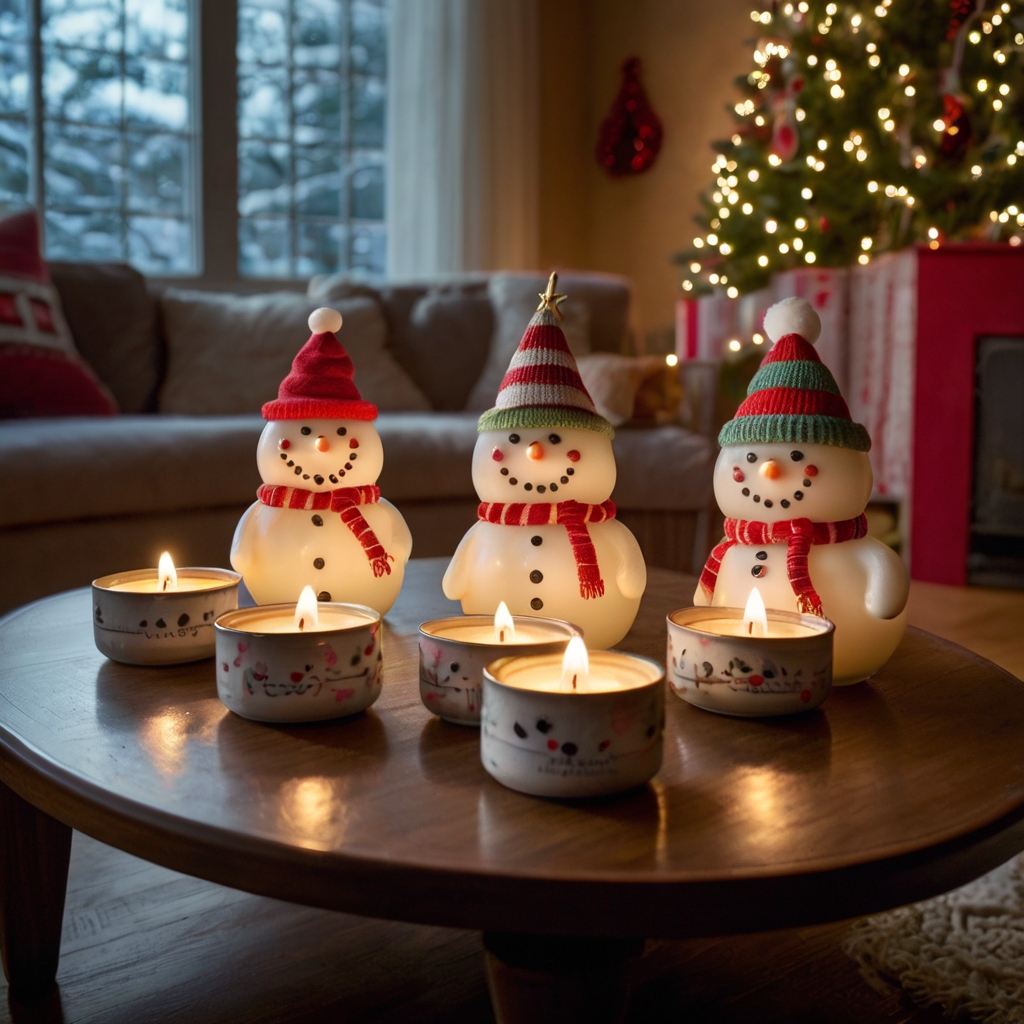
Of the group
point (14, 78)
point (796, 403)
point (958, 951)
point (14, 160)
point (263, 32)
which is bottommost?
point (958, 951)

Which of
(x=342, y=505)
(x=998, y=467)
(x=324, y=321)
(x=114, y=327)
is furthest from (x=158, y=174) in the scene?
(x=342, y=505)

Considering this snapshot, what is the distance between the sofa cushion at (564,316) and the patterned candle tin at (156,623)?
2.20 metres

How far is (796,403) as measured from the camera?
→ 788 mm

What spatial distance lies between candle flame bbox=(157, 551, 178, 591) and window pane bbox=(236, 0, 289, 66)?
11.9 ft

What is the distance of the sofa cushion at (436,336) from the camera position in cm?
305

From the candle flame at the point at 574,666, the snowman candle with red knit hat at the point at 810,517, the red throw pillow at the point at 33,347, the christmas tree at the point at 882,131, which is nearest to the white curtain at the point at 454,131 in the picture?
the christmas tree at the point at 882,131

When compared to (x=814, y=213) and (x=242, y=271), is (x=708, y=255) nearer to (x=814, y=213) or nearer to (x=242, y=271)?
(x=814, y=213)

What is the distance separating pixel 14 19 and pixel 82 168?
1.65ft

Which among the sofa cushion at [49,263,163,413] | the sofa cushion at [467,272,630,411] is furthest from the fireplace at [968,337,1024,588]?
the sofa cushion at [49,263,163,413]

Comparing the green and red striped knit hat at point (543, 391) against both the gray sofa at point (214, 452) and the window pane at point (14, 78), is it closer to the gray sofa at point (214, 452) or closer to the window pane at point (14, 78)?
the gray sofa at point (214, 452)

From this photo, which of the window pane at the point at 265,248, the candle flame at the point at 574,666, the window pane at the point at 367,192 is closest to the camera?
the candle flame at the point at 574,666

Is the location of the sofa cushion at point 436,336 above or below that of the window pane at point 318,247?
below

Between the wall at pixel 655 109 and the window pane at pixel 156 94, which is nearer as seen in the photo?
the window pane at pixel 156 94

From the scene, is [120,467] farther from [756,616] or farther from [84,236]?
[84,236]
